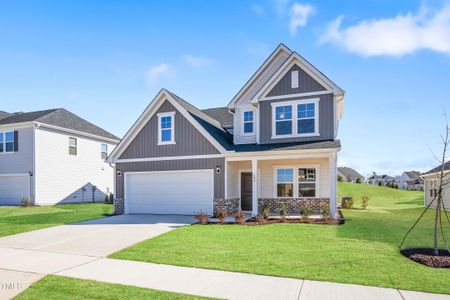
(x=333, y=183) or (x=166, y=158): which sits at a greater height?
(x=166, y=158)

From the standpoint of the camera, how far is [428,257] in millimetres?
7207

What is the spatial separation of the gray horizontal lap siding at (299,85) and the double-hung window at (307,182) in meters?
4.08

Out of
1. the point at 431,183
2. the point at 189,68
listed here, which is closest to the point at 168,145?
the point at 189,68

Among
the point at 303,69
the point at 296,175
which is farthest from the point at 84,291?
Result: the point at 303,69

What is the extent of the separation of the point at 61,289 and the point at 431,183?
26.0m

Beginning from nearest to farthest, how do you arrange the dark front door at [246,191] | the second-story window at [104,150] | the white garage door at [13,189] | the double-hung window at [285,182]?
the double-hung window at [285,182]
the dark front door at [246,191]
the white garage door at [13,189]
the second-story window at [104,150]

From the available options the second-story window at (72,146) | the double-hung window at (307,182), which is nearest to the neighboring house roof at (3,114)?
the second-story window at (72,146)

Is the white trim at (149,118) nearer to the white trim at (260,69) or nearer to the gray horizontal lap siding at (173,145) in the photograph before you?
the gray horizontal lap siding at (173,145)

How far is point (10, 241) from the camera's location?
10.0m

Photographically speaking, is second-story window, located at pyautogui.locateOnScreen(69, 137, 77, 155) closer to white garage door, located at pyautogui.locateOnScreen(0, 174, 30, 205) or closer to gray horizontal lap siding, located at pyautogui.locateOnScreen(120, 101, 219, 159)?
white garage door, located at pyautogui.locateOnScreen(0, 174, 30, 205)

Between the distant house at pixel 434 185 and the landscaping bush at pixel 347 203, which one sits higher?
the distant house at pixel 434 185

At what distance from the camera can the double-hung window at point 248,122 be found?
1777cm

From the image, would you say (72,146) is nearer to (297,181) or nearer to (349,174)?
(297,181)

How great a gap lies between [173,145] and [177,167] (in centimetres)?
119
